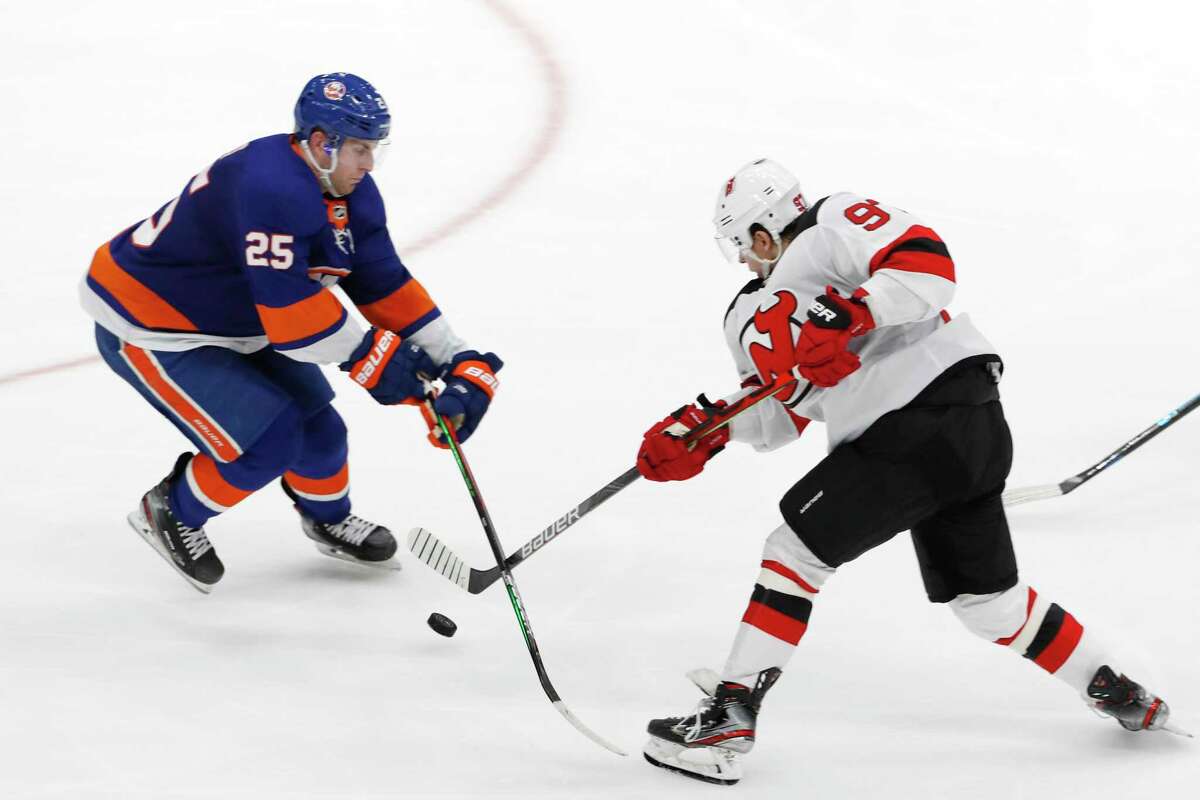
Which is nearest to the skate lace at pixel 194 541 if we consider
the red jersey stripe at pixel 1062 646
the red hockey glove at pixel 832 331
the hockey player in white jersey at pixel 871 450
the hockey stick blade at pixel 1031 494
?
the hockey player in white jersey at pixel 871 450

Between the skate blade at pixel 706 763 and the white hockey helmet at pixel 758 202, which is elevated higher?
the white hockey helmet at pixel 758 202

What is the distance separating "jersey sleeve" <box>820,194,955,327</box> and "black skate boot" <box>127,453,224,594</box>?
1.50 meters

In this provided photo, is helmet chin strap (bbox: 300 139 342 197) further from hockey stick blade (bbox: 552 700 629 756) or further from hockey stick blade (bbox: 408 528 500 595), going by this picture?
hockey stick blade (bbox: 552 700 629 756)

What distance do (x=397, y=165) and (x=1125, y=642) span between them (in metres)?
3.48

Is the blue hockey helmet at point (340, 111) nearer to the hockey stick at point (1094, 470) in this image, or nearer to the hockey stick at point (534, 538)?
the hockey stick at point (534, 538)

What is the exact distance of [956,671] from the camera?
9.08 ft

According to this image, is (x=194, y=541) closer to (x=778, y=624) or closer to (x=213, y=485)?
(x=213, y=485)

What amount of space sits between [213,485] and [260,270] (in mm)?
556

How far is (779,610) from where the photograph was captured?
2.37 m

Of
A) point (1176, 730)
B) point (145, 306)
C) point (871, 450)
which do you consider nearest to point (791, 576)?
point (871, 450)

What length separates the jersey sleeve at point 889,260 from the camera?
2301 mm

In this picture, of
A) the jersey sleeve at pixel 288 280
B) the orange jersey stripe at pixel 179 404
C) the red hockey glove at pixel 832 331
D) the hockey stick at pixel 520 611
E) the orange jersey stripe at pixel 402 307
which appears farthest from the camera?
the orange jersey stripe at pixel 402 307

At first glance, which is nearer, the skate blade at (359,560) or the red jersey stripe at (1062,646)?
the red jersey stripe at (1062,646)

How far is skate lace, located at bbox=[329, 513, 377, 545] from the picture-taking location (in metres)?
3.18
